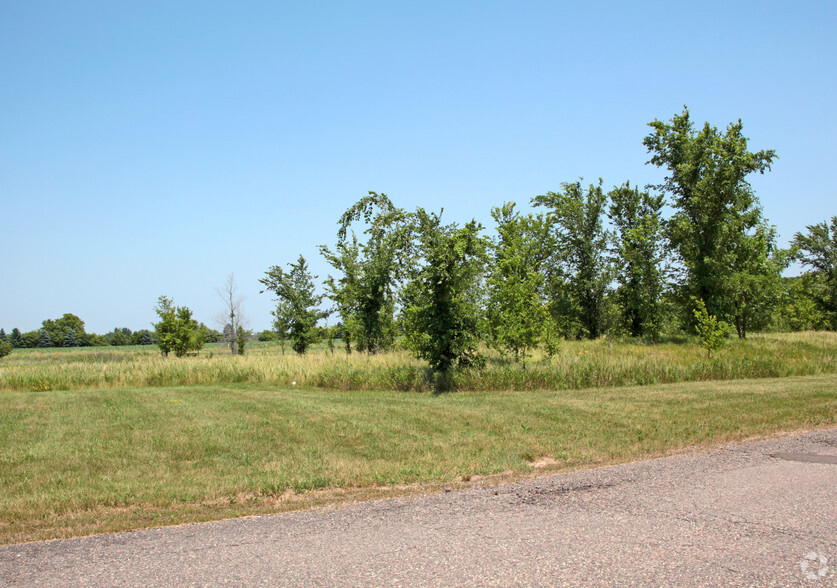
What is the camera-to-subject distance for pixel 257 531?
17.9ft

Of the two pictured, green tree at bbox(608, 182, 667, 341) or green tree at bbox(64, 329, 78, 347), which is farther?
green tree at bbox(64, 329, 78, 347)

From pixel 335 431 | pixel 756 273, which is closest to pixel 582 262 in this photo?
pixel 756 273

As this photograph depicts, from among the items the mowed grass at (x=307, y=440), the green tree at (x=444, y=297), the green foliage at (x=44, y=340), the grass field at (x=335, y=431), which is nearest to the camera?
the mowed grass at (x=307, y=440)

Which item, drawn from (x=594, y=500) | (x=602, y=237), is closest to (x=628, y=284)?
(x=602, y=237)

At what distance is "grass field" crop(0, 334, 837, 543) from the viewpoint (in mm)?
6922

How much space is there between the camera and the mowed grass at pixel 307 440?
22.3 feet

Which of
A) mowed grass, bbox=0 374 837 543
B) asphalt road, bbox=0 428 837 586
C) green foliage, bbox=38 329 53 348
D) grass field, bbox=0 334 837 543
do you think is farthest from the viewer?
green foliage, bbox=38 329 53 348

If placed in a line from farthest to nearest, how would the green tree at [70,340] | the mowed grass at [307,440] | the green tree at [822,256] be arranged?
the green tree at [70,340] < the green tree at [822,256] < the mowed grass at [307,440]

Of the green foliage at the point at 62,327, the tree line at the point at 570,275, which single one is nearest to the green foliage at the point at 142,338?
the green foliage at the point at 62,327

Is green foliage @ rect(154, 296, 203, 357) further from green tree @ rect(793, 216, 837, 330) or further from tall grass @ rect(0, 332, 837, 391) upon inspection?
green tree @ rect(793, 216, 837, 330)

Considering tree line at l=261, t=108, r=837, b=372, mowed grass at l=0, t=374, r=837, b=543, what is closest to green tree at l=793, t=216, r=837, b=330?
tree line at l=261, t=108, r=837, b=372

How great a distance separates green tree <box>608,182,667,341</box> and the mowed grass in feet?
74.6

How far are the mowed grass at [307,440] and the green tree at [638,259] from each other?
22.7m

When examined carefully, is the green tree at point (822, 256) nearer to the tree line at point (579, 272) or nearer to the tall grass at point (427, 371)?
the tree line at point (579, 272)
